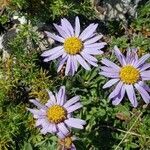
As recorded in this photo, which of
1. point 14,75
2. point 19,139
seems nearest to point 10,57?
point 14,75

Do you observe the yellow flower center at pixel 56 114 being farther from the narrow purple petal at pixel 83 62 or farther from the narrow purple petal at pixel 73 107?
the narrow purple petal at pixel 83 62

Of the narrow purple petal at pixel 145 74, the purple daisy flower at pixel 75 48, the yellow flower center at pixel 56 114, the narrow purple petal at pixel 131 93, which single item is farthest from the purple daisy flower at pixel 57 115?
the narrow purple petal at pixel 145 74

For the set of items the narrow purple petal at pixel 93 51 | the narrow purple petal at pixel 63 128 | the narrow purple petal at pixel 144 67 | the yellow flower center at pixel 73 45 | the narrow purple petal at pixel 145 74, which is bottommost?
the narrow purple petal at pixel 63 128

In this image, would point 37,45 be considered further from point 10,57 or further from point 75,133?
point 75,133

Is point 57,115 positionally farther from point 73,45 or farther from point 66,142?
point 73,45

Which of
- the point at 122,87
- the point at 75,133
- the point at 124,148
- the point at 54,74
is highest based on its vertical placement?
the point at 54,74

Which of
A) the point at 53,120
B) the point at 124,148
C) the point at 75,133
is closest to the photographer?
the point at 53,120

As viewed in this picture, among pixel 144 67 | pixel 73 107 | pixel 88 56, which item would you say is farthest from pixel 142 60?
pixel 73 107
